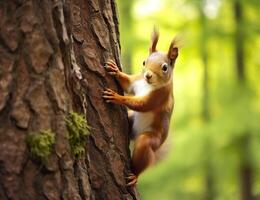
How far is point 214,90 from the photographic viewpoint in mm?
9859

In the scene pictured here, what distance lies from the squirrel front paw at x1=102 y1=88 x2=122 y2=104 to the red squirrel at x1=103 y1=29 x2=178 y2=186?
0.21 metres

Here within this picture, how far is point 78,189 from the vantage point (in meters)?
1.85

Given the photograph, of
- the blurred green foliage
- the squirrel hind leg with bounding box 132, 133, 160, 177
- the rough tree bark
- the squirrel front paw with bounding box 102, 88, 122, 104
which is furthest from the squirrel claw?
the blurred green foliage

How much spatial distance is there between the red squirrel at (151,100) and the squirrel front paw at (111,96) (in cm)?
21

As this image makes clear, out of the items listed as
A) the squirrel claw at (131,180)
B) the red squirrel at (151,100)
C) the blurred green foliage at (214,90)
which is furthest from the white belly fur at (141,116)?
the blurred green foliage at (214,90)

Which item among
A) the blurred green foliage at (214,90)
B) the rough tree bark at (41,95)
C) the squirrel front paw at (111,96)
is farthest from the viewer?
the blurred green foliage at (214,90)

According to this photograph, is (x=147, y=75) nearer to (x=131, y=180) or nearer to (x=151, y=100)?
(x=151, y=100)

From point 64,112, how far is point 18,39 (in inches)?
10.1

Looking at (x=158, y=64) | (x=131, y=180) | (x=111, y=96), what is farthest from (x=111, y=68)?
(x=158, y=64)

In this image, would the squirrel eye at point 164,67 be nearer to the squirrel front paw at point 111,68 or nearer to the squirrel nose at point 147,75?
the squirrel nose at point 147,75

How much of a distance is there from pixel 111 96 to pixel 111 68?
4.0 inches

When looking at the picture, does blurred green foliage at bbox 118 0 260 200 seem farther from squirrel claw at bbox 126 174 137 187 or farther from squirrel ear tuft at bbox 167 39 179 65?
squirrel claw at bbox 126 174 137 187

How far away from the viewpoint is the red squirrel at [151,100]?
2.47 meters

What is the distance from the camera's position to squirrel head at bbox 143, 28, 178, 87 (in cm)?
261
